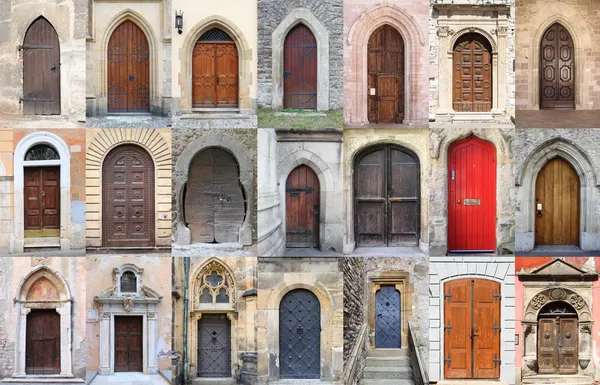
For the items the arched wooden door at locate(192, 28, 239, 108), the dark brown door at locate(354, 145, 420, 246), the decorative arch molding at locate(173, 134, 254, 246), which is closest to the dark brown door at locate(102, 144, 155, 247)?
the decorative arch molding at locate(173, 134, 254, 246)

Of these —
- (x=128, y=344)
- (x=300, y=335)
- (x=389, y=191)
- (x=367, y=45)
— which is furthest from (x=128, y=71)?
(x=300, y=335)

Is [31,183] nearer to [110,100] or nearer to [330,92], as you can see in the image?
[110,100]

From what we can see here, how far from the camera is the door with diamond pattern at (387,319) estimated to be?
28.4 feet

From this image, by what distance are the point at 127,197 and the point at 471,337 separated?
4.45 m

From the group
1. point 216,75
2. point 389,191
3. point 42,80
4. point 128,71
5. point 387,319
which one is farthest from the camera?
point 387,319

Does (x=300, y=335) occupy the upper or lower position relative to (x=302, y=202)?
lower

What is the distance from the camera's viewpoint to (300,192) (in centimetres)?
829

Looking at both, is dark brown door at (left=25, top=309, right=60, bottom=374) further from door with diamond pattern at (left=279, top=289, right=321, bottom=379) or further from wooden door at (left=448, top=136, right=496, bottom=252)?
wooden door at (left=448, top=136, right=496, bottom=252)

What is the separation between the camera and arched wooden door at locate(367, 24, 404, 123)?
8.27 metres

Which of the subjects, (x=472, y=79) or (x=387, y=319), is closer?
(x=472, y=79)

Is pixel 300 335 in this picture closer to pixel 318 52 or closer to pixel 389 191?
pixel 389 191

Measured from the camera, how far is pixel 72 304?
865cm

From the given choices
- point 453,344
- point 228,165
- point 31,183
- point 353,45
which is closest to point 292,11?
point 353,45

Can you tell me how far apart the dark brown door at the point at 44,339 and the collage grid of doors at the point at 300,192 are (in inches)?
1.1
